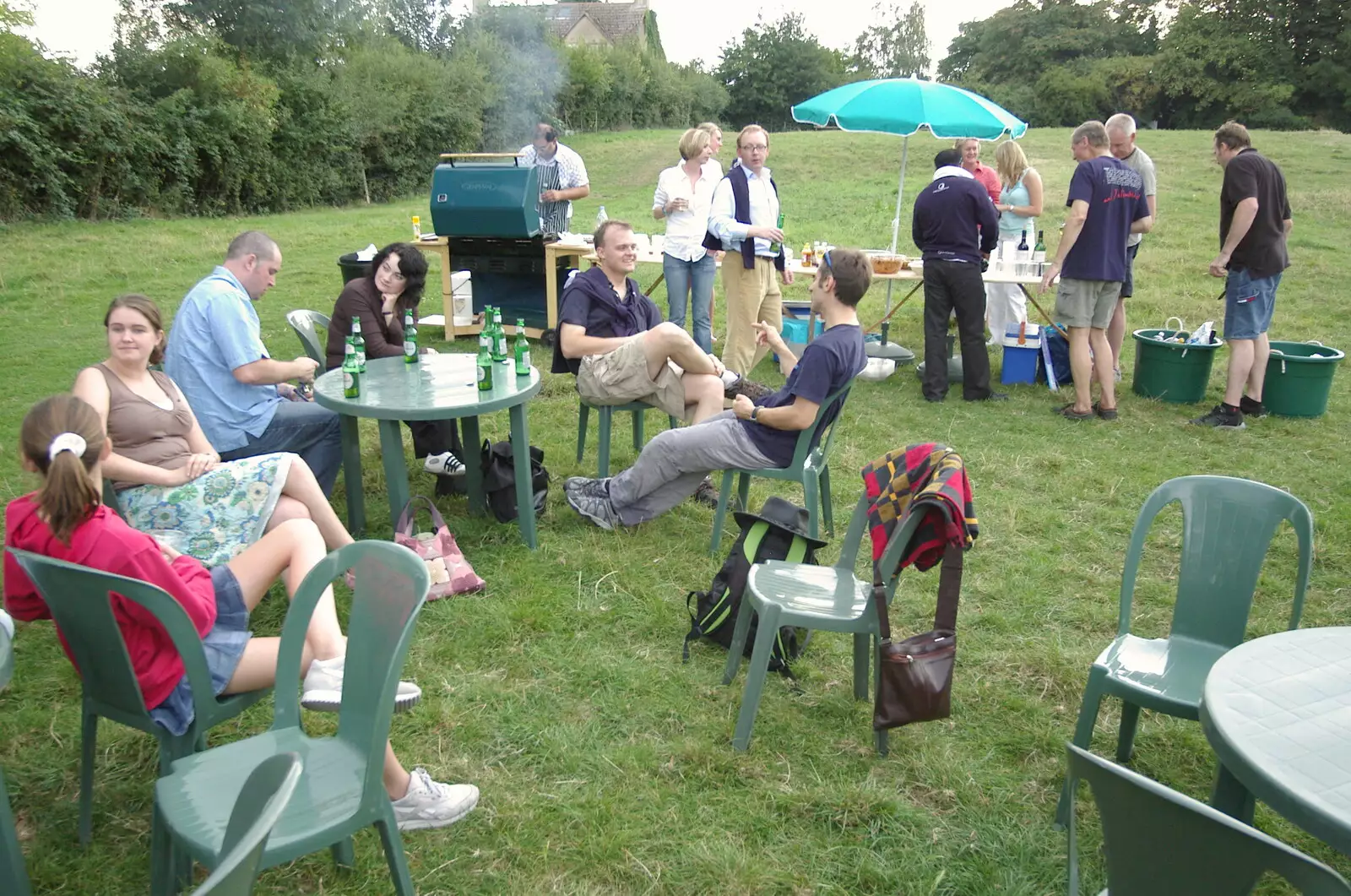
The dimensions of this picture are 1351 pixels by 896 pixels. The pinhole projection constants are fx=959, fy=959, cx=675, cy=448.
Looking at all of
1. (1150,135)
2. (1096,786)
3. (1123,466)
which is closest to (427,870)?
(1096,786)

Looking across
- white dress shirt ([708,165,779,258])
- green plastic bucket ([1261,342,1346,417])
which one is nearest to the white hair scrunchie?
white dress shirt ([708,165,779,258])

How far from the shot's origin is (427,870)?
94.3 inches

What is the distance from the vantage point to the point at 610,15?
153 feet

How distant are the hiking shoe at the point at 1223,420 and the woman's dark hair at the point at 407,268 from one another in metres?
4.83

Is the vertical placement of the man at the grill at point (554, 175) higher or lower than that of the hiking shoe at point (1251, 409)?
higher

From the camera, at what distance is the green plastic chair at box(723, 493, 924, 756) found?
2.82m

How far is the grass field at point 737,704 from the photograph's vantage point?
2461 mm

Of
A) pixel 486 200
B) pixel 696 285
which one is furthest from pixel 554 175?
pixel 696 285

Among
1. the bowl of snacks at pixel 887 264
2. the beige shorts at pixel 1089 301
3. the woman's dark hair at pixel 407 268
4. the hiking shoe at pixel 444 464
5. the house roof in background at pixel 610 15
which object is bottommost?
the hiking shoe at pixel 444 464

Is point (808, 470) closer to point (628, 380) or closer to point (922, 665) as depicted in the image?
point (628, 380)

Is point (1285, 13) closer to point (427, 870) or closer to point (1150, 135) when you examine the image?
point (1150, 135)

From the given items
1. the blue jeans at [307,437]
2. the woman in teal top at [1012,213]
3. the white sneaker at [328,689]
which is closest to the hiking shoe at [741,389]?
the blue jeans at [307,437]

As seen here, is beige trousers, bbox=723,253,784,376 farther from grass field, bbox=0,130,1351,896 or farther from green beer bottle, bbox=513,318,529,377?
green beer bottle, bbox=513,318,529,377

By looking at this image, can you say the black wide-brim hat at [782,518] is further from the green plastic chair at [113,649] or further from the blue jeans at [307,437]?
the blue jeans at [307,437]
